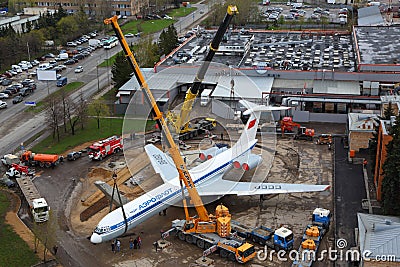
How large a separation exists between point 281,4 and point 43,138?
109 meters

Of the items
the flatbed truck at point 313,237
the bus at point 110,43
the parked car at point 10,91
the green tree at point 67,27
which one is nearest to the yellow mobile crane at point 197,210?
the flatbed truck at point 313,237

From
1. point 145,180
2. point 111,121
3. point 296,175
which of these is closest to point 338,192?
point 296,175

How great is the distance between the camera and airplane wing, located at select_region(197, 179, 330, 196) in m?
48.0

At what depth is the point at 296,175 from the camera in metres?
56.0

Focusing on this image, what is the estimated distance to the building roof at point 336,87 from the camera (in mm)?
72438

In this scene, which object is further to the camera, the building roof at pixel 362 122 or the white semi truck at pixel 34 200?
the building roof at pixel 362 122

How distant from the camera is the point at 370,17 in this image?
11650 cm

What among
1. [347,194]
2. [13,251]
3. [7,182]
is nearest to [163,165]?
[7,182]

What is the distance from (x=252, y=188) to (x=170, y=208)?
282 inches

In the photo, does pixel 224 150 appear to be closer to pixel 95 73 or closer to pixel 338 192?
pixel 338 192

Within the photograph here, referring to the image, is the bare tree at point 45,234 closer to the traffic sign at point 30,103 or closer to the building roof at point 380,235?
the building roof at point 380,235

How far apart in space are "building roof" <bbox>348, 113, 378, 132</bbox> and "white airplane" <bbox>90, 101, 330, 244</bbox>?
10.1 meters

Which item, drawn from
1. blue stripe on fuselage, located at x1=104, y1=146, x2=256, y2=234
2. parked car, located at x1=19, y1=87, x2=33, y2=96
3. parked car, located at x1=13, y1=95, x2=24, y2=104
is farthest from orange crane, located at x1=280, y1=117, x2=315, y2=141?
parked car, located at x1=19, y1=87, x2=33, y2=96

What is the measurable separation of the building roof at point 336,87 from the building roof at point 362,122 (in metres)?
10.8
